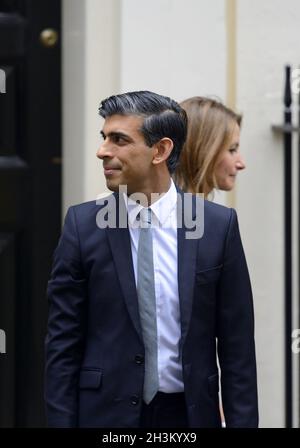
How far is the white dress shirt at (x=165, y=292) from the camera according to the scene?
11.0 ft

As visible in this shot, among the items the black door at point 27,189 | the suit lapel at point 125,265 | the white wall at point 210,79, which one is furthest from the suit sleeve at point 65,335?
the black door at point 27,189

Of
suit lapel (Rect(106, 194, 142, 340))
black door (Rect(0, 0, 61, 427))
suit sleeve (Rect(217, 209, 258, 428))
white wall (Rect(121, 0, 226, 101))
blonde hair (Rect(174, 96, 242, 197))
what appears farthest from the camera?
black door (Rect(0, 0, 61, 427))

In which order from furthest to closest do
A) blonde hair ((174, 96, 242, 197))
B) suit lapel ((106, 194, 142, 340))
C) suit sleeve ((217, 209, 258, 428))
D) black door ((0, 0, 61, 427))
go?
1. black door ((0, 0, 61, 427))
2. blonde hair ((174, 96, 242, 197))
3. suit sleeve ((217, 209, 258, 428))
4. suit lapel ((106, 194, 142, 340))

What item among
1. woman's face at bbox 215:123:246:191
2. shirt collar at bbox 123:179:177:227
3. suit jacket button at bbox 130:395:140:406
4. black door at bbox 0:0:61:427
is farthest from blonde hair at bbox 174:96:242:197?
black door at bbox 0:0:61:427

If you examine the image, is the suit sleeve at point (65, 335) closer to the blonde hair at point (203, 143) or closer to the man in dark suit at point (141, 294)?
the man in dark suit at point (141, 294)

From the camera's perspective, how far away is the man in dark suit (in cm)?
333

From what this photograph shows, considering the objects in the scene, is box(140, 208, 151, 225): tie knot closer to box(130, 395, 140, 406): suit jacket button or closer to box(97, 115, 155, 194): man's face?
box(97, 115, 155, 194): man's face

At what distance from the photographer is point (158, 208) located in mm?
3402

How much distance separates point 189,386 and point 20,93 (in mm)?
2040

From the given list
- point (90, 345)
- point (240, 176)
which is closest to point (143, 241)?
point (90, 345)

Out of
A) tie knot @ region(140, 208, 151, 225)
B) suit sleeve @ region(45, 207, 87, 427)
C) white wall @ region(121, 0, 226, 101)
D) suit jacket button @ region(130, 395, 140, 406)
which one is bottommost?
suit jacket button @ region(130, 395, 140, 406)

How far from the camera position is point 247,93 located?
482cm

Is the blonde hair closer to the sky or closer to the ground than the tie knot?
closer to the sky

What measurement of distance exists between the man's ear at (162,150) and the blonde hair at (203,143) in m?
0.58
